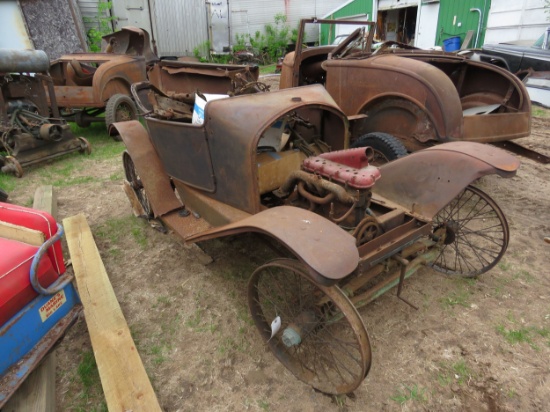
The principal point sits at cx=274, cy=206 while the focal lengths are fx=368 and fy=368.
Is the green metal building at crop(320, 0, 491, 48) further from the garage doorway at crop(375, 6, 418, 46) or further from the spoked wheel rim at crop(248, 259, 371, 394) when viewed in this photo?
the spoked wheel rim at crop(248, 259, 371, 394)

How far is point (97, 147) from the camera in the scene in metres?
6.51

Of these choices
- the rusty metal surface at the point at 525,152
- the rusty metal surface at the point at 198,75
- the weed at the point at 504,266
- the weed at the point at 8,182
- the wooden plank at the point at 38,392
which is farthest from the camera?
the rusty metal surface at the point at 198,75

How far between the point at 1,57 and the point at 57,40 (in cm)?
610

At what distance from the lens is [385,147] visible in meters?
3.40

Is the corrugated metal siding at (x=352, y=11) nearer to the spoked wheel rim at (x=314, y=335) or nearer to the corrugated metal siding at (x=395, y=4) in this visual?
the corrugated metal siding at (x=395, y=4)

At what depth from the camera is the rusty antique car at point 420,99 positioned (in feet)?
11.7

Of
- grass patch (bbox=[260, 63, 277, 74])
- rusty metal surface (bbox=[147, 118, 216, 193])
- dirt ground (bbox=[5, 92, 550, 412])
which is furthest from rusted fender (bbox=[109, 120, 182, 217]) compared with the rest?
grass patch (bbox=[260, 63, 277, 74])

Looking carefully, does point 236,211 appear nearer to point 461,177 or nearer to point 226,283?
point 226,283

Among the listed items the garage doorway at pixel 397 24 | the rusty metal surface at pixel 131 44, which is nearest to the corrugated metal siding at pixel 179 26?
the rusty metal surface at pixel 131 44

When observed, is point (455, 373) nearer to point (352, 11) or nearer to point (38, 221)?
point (38, 221)

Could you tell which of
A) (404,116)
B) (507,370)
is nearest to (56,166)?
(404,116)

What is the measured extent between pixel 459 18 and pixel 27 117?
11645 mm

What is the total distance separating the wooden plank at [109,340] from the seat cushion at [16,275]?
0.53 m

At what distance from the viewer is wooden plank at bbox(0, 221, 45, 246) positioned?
6.48 feet
